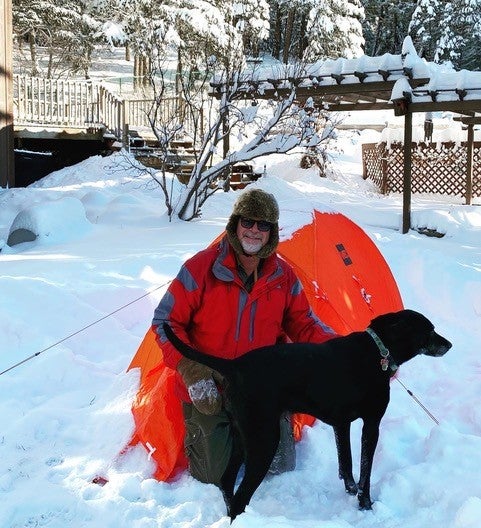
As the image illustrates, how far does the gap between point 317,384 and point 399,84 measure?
877cm

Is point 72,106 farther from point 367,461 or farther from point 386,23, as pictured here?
point 386,23

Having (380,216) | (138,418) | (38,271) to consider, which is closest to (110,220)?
(38,271)

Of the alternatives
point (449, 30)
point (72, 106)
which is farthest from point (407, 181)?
point (449, 30)

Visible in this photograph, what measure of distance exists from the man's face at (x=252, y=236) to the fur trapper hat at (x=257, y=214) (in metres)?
0.02

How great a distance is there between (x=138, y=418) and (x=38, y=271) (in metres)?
2.94

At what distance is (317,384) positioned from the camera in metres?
2.52

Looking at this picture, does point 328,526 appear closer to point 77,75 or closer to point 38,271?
point 38,271

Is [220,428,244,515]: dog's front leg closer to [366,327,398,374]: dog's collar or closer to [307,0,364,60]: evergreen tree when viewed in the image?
[366,327,398,374]: dog's collar

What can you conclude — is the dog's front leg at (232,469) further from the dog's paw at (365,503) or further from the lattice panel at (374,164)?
the lattice panel at (374,164)

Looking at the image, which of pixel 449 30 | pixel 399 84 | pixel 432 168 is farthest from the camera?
pixel 449 30

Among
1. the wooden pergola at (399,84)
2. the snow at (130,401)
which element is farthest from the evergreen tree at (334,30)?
the snow at (130,401)

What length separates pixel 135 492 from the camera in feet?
9.04

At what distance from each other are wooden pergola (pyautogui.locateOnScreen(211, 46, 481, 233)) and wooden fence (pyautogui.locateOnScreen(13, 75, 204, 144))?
4.12 metres

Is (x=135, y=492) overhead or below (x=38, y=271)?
below
